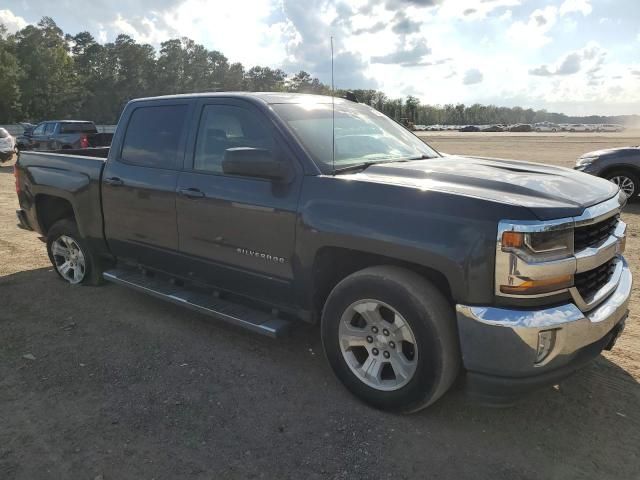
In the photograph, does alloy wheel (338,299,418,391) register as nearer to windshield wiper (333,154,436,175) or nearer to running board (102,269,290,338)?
running board (102,269,290,338)

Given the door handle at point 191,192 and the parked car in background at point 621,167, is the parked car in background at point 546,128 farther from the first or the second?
the door handle at point 191,192

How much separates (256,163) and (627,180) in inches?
353

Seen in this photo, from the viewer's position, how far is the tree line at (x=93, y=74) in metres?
69.6

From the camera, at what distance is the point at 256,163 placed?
11.1ft

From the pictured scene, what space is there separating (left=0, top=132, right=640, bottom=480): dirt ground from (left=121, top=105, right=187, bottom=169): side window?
57.8 inches

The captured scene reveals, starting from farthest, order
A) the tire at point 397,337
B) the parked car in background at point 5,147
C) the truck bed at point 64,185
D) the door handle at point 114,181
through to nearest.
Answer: the parked car in background at point 5,147, the truck bed at point 64,185, the door handle at point 114,181, the tire at point 397,337

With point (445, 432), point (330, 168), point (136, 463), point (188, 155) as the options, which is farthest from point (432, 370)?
point (188, 155)

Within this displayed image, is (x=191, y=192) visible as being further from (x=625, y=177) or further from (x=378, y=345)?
(x=625, y=177)

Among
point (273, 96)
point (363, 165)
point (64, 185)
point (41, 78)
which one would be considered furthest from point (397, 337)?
point (41, 78)

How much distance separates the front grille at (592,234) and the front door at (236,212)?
168cm

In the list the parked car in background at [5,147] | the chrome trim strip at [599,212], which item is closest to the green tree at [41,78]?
the parked car in background at [5,147]

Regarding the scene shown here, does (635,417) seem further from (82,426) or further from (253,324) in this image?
(82,426)

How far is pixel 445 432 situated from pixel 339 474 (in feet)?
2.37

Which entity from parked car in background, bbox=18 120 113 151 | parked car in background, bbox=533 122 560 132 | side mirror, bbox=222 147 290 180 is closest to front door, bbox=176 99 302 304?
side mirror, bbox=222 147 290 180
